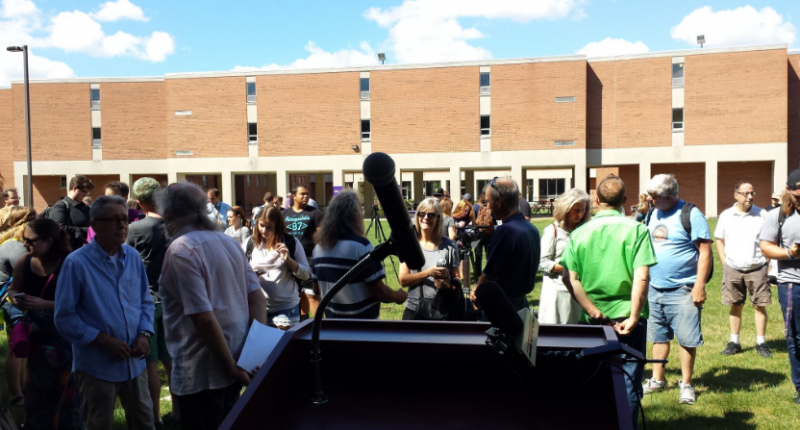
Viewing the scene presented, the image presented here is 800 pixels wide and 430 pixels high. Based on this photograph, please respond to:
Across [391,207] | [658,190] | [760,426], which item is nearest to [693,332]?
[760,426]

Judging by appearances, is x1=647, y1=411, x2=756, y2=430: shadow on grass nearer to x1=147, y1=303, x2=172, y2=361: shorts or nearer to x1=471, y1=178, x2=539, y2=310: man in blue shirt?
x1=471, y1=178, x2=539, y2=310: man in blue shirt

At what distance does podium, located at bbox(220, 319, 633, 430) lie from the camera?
1.62 metres

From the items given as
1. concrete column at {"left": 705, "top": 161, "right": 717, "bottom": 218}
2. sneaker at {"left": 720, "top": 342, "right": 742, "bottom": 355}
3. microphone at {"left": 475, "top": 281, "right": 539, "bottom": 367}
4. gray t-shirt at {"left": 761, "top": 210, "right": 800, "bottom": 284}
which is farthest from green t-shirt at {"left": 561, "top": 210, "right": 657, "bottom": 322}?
concrete column at {"left": 705, "top": 161, "right": 717, "bottom": 218}

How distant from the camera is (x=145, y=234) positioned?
4.61 meters

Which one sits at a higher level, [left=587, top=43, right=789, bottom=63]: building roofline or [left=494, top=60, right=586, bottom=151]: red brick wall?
[left=587, top=43, right=789, bottom=63]: building roofline

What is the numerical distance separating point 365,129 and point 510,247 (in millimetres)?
32838

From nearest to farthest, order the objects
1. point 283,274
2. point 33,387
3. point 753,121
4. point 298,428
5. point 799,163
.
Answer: point 298,428
point 33,387
point 283,274
point 753,121
point 799,163

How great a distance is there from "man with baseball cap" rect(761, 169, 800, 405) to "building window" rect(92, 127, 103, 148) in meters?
41.1

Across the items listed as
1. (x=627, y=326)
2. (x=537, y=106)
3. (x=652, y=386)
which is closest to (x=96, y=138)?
(x=537, y=106)

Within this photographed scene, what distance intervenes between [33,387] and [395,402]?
3483mm

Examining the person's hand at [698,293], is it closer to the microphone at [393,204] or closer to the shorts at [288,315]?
the shorts at [288,315]

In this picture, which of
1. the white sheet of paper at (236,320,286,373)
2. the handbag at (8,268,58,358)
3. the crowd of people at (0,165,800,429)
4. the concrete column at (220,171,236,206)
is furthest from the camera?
the concrete column at (220,171,236,206)

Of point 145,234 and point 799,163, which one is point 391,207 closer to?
point 145,234

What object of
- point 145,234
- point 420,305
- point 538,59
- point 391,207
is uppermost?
point 538,59
